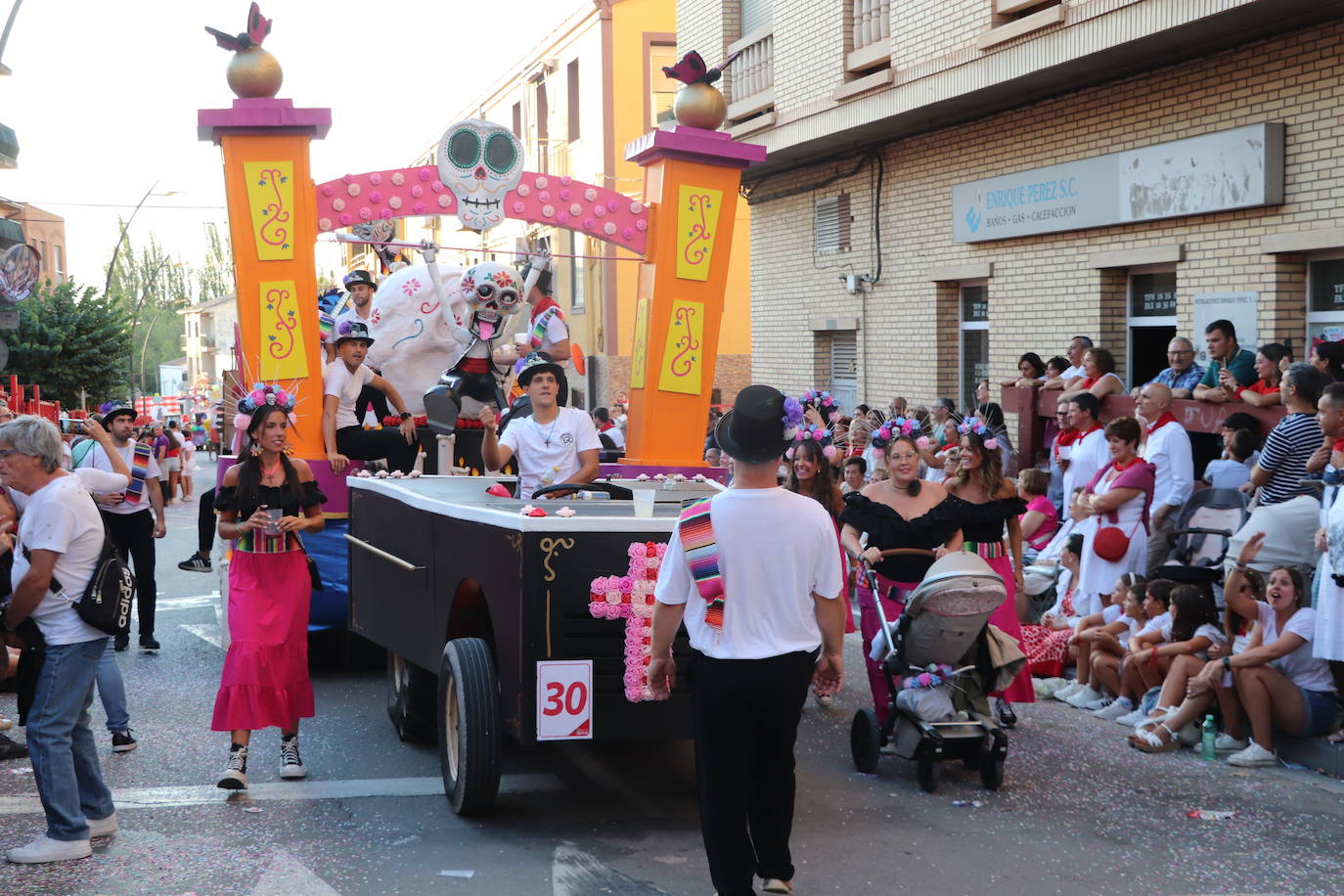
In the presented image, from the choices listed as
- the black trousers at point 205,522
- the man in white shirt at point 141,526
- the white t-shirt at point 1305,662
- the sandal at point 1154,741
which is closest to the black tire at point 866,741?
the sandal at point 1154,741

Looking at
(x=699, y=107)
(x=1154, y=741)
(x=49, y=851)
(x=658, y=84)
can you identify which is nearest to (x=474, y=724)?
(x=49, y=851)

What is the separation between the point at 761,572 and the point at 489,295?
7016 mm

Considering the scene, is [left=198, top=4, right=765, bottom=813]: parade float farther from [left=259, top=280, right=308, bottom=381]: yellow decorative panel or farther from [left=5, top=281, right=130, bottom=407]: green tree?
[left=5, top=281, right=130, bottom=407]: green tree

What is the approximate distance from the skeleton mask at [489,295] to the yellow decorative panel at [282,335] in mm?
1499

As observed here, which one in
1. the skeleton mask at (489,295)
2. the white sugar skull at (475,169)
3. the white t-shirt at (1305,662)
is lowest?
the white t-shirt at (1305,662)

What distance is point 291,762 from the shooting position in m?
7.29

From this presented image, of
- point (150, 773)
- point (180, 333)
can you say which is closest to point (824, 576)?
point (150, 773)

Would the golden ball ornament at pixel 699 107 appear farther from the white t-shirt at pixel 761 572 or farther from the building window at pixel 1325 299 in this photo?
the white t-shirt at pixel 761 572

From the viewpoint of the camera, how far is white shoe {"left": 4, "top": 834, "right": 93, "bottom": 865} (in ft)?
19.4

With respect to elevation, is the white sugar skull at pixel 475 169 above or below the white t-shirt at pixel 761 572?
above

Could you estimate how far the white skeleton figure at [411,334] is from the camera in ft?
39.1

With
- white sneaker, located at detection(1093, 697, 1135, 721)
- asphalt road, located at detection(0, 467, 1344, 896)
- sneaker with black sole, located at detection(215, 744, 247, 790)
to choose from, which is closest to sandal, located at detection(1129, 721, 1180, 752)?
asphalt road, located at detection(0, 467, 1344, 896)

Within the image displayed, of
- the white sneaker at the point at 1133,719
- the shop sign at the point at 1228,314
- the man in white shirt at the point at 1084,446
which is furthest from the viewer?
the shop sign at the point at 1228,314

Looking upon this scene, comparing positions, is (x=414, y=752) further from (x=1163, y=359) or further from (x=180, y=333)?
(x=180, y=333)
